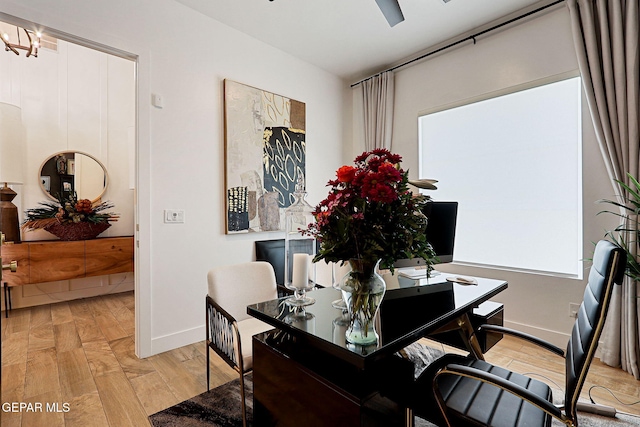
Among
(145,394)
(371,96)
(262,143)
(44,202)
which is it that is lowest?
(145,394)

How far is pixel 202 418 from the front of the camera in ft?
5.83

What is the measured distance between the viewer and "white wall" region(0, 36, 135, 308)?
12.4ft

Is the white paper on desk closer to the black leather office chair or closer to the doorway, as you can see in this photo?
the black leather office chair

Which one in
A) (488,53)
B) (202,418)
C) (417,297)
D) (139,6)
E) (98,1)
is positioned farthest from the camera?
(488,53)

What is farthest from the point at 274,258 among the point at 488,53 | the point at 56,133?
the point at 56,133

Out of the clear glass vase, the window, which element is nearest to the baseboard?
the clear glass vase

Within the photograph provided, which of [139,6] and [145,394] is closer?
[145,394]

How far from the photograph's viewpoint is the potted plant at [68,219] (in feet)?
12.3

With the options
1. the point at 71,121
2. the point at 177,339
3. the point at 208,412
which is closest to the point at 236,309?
the point at 208,412

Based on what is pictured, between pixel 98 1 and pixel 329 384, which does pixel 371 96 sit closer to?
pixel 98 1

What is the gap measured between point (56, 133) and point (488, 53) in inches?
199

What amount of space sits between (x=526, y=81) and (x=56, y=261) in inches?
203

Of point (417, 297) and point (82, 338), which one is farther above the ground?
point (417, 297)

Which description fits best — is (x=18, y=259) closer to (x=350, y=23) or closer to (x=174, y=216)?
(x=174, y=216)
